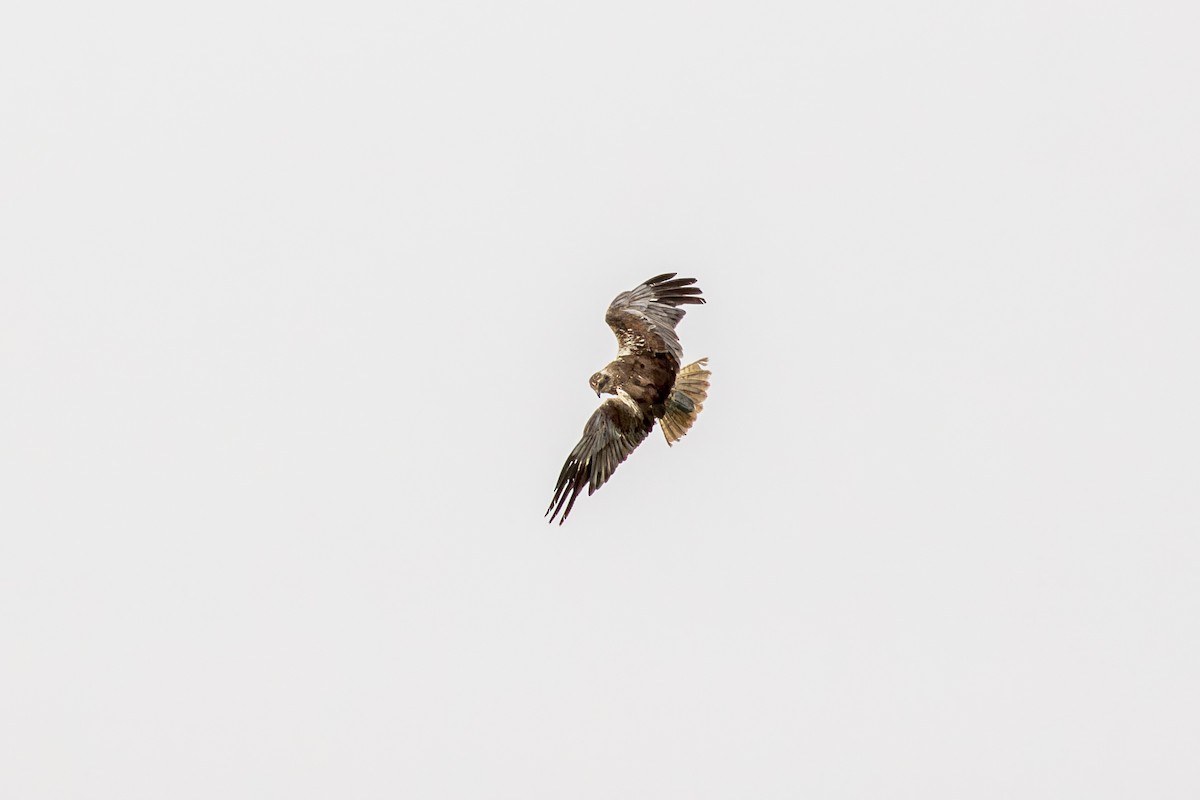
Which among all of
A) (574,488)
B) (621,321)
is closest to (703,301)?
(621,321)

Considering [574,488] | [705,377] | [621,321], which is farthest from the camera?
[705,377]

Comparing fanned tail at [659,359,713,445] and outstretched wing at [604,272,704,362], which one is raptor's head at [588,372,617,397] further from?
fanned tail at [659,359,713,445]

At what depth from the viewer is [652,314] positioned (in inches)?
1192

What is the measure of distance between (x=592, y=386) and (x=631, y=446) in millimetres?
1167

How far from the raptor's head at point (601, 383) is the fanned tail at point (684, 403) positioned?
2.78m

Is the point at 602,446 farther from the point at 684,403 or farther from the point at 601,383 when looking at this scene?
the point at 684,403

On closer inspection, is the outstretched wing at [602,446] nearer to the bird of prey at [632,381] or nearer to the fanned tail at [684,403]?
the bird of prey at [632,381]

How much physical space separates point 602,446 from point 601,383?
1.10m

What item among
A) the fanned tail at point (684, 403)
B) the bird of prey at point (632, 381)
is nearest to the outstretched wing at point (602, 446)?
the bird of prey at point (632, 381)

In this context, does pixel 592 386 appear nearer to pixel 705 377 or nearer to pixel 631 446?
pixel 631 446

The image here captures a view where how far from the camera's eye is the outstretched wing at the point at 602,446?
28.3 meters

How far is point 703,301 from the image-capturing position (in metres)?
Result: 30.5

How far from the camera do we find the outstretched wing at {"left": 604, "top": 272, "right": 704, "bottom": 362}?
29.9m

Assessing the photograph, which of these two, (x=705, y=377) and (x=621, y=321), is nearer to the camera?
(x=621, y=321)
